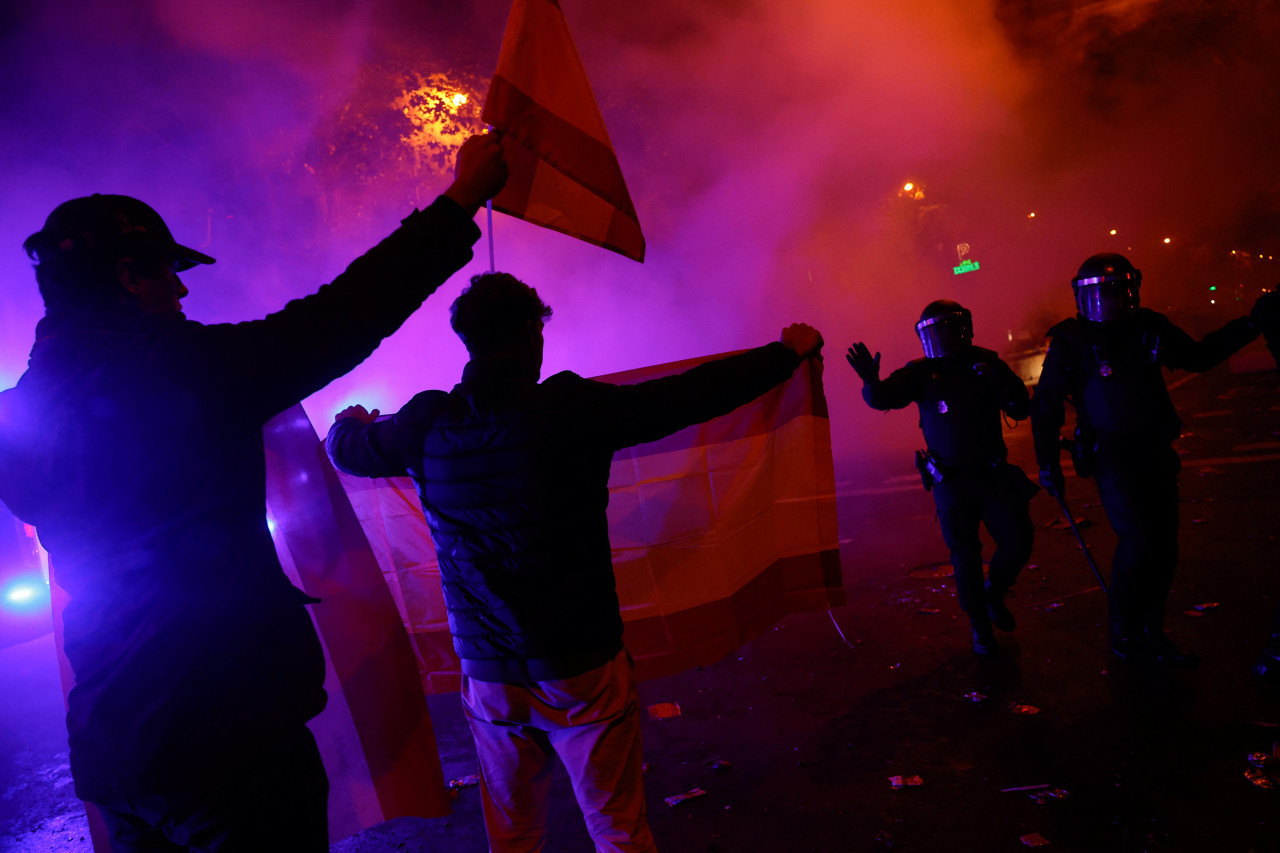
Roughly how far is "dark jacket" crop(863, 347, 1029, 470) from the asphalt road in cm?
117

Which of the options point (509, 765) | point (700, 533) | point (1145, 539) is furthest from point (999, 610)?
point (509, 765)

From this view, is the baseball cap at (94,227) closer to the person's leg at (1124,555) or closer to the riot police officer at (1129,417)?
the riot police officer at (1129,417)

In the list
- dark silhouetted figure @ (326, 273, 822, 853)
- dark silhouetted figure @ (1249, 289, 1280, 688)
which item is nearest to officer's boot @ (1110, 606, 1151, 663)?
dark silhouetted figure @ (1249, 289, 1280, 688)

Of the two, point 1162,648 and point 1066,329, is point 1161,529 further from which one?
point 1066,329

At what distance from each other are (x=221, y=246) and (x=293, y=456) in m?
10.5

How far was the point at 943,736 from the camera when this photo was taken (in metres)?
3.16

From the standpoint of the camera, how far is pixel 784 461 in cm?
304

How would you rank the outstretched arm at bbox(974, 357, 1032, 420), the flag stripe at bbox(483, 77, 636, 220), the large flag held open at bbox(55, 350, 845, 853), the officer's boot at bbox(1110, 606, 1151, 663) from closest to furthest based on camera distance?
the flag stripe at bbox(483, 77, 636, 220)
the large flag held open at bbox(55, 350, 845, 853)
the officer's boot at bbox(1110, 606, 1151, 663)
the outstretched arm at bbox(974, 357, 1032, 420)

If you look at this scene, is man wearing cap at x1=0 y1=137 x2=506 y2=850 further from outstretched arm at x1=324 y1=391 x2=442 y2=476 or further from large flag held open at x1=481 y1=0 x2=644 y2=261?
large flag held open at x1=481 y1=0 x2=644 y2=261

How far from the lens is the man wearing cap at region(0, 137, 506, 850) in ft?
3.62

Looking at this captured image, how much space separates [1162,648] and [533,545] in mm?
3487

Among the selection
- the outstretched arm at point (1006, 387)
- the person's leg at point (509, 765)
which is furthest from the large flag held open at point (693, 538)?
the outstretched arm at point (1006, 387)

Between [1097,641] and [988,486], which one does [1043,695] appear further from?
[988,486]

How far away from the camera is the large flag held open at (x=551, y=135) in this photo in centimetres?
232
